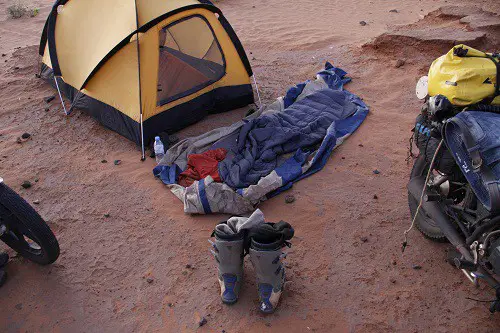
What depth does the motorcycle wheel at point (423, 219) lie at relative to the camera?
3545 millimetres

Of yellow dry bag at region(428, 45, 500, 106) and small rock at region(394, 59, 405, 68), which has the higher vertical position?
yellow dry bag at region(428, 45, 500, 106)

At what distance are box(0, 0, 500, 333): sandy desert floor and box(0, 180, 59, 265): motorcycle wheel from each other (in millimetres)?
166

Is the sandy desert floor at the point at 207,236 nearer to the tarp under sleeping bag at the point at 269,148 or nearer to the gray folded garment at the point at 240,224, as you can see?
the tarp under sleeping bag at the point at 269,148

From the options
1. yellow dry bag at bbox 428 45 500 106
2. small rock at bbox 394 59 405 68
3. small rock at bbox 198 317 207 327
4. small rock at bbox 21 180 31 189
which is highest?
yellow dry bag at bbox 428 45 500 106

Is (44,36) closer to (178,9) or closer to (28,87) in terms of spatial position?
(28,87)

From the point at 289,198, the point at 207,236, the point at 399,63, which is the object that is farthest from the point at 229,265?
the point at 399,63

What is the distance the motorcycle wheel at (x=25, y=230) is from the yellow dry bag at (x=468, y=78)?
2.89m

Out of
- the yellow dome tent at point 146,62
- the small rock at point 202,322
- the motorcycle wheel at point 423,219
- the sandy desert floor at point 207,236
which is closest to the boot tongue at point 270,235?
the sandy desert floor at point 207,236

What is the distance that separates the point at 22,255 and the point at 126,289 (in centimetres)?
91

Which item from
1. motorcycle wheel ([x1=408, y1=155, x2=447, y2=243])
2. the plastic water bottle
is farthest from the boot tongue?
the plastic water bottle

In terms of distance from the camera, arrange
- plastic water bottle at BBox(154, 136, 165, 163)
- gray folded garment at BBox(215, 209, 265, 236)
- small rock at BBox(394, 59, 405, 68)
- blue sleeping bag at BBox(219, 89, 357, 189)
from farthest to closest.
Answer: small rock at BBox(394, 59, 405, 68), plastic water bottle at BBox(154, 136, 165, 163), blue sleeping bag at BBox(219, 89, 357, 189), gray folded garment at BBox(215, 209, 265, 236)

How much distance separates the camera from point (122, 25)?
17.4 feet

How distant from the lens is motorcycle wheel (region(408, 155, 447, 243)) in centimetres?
354

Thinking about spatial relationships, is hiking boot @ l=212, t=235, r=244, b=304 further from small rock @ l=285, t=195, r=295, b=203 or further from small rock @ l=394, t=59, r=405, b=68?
small rock @ l=394, t=59, r=405, b=68
